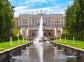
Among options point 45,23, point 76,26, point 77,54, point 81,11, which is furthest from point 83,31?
point 45,23

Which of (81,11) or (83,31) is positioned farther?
(83,31)

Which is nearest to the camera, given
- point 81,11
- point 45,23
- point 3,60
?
point 3,60

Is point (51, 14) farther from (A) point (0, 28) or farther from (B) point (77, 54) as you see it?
(B) point (77, 54)

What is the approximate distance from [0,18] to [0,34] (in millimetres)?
6841

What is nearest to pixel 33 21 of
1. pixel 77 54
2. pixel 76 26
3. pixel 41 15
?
pixel 41 15

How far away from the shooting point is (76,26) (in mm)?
64375

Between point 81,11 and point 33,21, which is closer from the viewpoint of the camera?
point 81,11

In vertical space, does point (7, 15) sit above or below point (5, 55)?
above

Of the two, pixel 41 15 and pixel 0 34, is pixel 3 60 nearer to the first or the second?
pixel 0 34

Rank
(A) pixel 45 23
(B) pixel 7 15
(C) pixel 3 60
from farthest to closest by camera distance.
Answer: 1. (A) pixel 45 23
2. (B) pixel 7 15
3. (C) pixel 3 60

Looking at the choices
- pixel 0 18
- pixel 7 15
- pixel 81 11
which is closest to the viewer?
pixel 0 18

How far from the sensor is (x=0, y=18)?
2095 inches

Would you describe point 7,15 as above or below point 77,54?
above

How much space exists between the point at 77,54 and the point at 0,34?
33717mm
